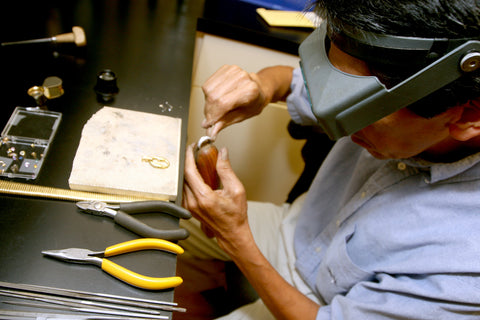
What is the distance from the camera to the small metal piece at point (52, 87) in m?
0.79

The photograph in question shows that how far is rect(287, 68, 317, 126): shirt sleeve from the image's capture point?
A: 1.04m

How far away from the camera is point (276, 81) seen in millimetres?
1069

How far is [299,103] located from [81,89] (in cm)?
63

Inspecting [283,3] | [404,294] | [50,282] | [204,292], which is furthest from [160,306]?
[283,3]

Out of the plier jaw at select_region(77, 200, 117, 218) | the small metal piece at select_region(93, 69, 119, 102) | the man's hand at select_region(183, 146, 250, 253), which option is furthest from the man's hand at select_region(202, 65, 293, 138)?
the plier jaw at select_region(77, 200, 117, 218)

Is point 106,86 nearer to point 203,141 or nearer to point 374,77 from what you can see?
point 203,141

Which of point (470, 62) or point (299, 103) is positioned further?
point (299, 103)

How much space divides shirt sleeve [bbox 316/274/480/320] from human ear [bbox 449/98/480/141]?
26 cm

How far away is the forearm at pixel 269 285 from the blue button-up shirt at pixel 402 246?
57 mm

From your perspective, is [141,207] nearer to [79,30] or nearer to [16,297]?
[16,297]

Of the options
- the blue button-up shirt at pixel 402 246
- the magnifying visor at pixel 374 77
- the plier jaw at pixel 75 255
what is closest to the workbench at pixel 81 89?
the plier jaw at pixel 75 255

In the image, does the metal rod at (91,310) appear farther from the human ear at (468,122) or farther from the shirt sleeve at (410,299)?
the human ear at (468,122)

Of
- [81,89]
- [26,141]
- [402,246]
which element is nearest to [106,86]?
[81,89]

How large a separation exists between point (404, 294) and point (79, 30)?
1078mm
